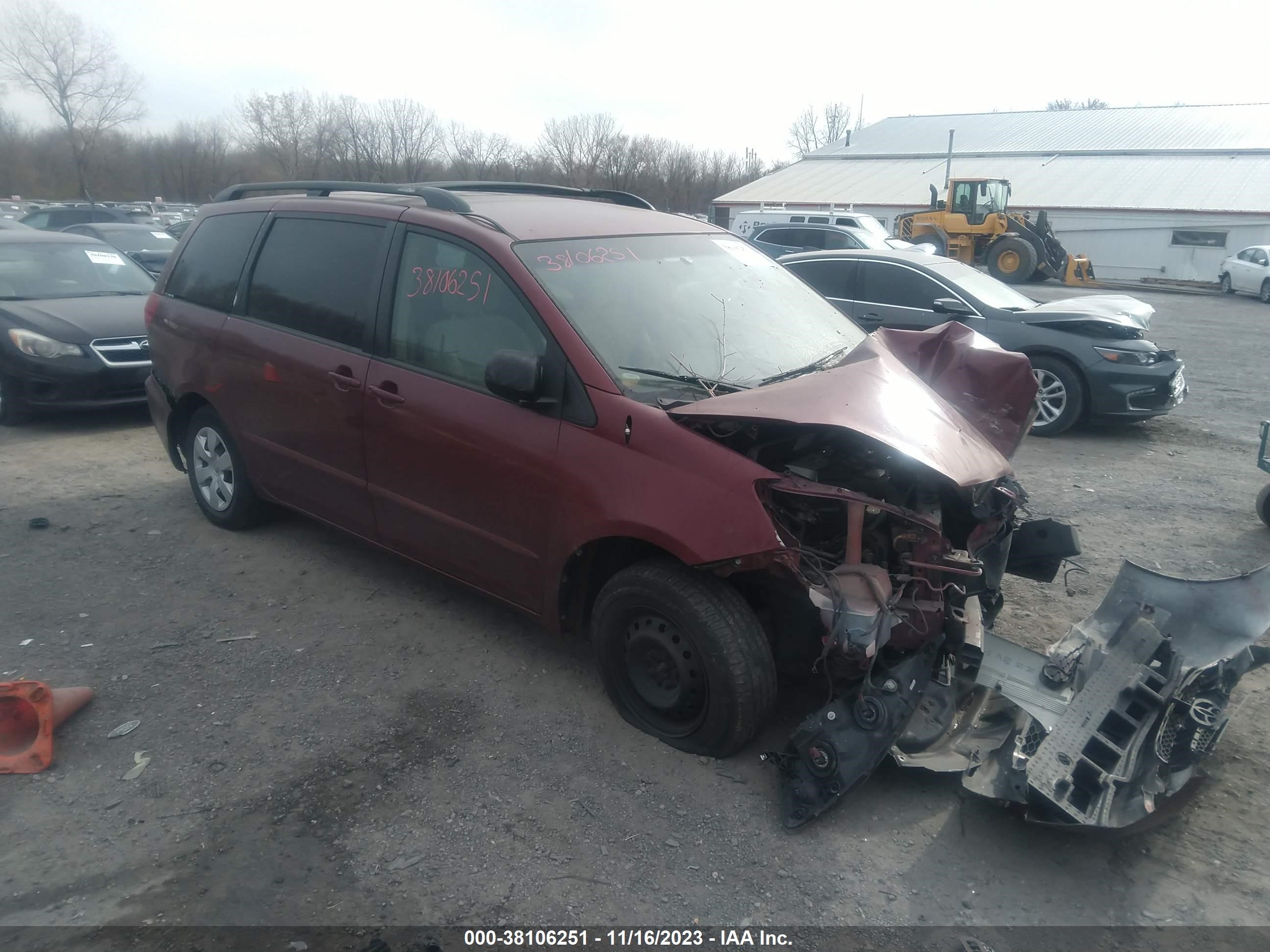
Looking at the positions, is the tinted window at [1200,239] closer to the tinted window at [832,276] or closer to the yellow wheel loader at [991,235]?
the yellow wheel loader at [991,235]

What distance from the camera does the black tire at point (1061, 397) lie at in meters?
8.31

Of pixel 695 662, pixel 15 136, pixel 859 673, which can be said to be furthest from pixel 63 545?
pixel 15 136

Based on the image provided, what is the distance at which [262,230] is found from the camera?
16.2 feet

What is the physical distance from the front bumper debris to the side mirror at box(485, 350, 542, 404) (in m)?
1.61

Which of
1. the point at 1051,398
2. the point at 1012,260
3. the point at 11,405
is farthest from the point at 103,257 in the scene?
the point at 1012,260

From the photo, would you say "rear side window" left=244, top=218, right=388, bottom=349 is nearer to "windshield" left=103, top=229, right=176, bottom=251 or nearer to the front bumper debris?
the front bumper debris

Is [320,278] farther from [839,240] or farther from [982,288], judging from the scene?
[839,240]

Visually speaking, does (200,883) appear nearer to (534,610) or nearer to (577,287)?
(534,610)

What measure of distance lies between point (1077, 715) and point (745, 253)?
2.77 meters

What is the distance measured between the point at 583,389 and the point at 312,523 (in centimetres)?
298

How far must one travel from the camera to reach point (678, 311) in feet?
12.8

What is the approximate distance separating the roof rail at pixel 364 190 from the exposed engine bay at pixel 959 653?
70.1 inches

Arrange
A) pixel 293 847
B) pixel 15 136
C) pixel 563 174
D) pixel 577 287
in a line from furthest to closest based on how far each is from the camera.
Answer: pixel 563 174
pixel 15 136
pixel 577 287
pixel 293 847

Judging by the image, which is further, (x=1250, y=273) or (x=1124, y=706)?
(x=1250, y=273)
